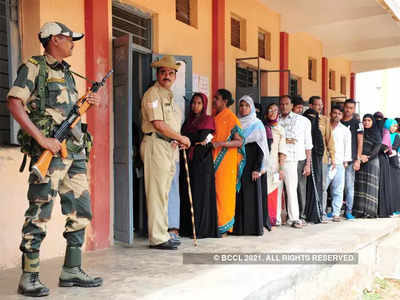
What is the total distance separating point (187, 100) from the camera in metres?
5.52

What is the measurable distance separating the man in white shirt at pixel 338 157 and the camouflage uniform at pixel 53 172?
4700 mm

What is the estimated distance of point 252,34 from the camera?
26.3 feet

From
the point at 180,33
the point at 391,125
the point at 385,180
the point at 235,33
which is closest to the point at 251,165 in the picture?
the point at 180,33

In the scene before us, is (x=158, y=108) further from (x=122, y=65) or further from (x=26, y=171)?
(x=26, y=171)

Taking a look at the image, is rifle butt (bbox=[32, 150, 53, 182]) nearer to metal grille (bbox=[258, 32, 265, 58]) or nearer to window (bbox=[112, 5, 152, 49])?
window (bbox=[112, 5, 152, 49])

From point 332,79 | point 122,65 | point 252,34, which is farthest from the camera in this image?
point 332,79

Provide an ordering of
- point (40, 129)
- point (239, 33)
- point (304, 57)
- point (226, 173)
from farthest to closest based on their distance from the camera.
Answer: point (304, 57) < point (239, 33) < point (226, 173) < point (40, 129)

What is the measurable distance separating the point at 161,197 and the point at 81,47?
1623 mm

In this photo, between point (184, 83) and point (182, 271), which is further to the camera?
point (184, 83)

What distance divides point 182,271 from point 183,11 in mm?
3911

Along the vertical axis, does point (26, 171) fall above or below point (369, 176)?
above

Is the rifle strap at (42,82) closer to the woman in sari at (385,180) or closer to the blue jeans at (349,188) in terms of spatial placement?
the blue jeans at (349,188)

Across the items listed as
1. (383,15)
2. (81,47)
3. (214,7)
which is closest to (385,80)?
(383,15)

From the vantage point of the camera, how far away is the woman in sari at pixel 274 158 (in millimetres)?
6098
